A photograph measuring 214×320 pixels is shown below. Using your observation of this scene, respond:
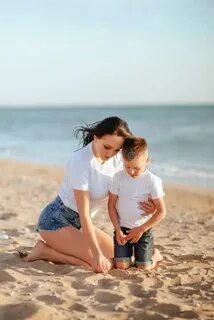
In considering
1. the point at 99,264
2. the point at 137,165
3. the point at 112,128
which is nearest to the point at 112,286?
the point at 99,264

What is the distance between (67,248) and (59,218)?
0.27 meters

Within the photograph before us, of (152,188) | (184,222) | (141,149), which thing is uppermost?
(141,149)

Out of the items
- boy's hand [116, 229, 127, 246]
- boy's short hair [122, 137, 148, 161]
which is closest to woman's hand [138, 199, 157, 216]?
boy's hand [116, 229, 127, 246]

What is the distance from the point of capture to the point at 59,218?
175 inches

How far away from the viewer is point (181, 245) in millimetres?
5496

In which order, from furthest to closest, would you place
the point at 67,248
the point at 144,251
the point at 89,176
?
the point at 67,248
the point at 144,251
the point at 89,176

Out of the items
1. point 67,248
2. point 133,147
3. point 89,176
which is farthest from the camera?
point 67,248

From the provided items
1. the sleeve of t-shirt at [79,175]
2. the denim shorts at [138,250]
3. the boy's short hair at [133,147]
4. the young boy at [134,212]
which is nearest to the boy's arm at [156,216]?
the young boy at [134,212]

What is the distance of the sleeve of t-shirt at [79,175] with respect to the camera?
13.6ft

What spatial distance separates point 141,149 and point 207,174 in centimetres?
943

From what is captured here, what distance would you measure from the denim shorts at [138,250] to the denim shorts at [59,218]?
41 centimetres

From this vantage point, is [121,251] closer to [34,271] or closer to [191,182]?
[34,271]

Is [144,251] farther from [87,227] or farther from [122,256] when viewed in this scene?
[87,227]

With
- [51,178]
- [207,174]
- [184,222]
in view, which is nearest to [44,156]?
[51,178]
